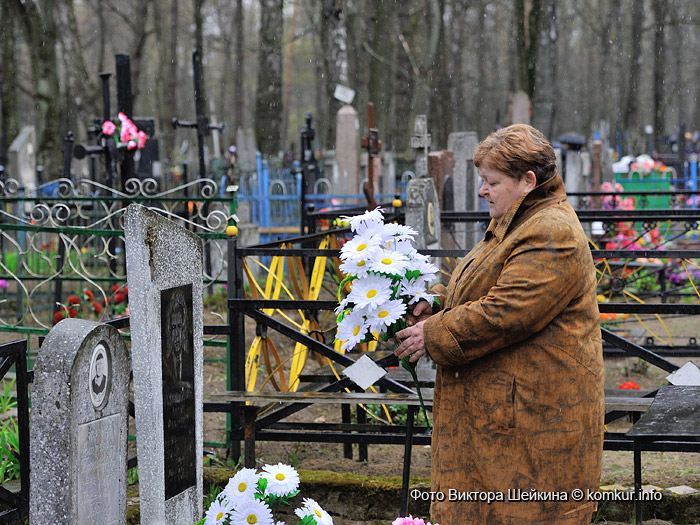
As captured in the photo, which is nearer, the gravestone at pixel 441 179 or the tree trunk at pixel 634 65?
the gravestone at pixel 441 179

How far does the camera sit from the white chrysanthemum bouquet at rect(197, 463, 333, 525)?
2824mm

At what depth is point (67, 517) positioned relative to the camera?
9.64 feet

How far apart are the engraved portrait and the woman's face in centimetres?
141

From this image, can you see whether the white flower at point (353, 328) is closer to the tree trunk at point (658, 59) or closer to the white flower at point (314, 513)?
the white flower at point (314, 513)

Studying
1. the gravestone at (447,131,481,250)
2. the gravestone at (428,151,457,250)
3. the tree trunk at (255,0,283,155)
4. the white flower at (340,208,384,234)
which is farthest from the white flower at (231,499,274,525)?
→ the tree trunk at (255,0,283,155)

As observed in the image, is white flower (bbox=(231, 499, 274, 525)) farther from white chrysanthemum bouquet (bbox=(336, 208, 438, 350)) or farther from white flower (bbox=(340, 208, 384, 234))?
white flower (bbox=(340, 208, 384, 234))

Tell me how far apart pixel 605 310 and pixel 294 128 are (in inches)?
2191

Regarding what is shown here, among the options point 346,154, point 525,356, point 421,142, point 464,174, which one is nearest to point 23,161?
point 346,154

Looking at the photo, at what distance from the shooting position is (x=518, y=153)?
2.71 m

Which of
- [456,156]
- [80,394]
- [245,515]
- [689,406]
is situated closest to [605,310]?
[689,406]

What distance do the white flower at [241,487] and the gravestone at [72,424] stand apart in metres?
0.49

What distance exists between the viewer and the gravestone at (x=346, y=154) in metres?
15.1

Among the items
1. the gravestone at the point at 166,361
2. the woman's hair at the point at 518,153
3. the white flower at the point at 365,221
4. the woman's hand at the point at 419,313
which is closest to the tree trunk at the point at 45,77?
the gravestone at the point at 166,361

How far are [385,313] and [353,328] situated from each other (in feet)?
0.43
